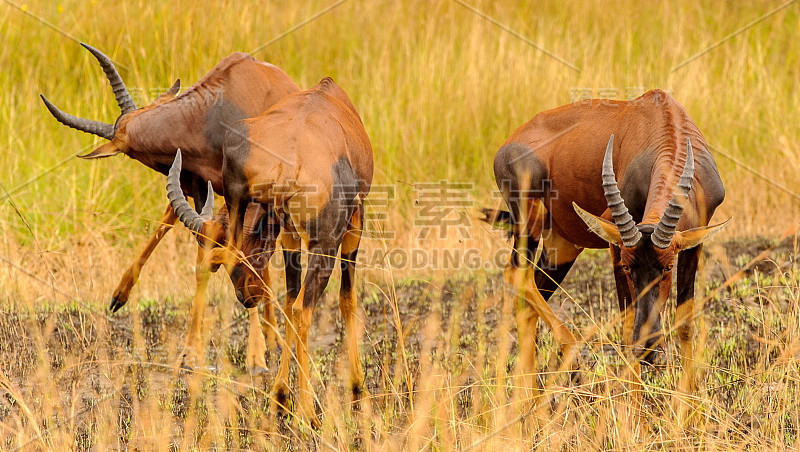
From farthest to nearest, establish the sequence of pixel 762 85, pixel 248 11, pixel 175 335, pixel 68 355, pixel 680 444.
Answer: pixel 762 85
pixel 248 11
pixel 175 335
pixel 68 355
pixel 680 444

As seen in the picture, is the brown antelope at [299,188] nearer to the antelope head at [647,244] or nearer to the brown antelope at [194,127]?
the brown antelope at [194,127]

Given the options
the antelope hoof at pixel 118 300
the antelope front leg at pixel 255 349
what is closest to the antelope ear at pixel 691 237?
the antelope front leg at pixel 255 349

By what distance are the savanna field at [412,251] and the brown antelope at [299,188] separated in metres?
0.39

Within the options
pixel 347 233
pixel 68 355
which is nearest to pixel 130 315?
pixel 68 355

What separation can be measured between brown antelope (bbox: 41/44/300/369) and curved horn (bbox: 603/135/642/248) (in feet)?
8.63

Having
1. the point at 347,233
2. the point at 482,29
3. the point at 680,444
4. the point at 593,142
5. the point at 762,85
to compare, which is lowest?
the point at 680,444

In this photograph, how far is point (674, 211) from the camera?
439cm

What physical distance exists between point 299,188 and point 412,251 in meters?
3.83

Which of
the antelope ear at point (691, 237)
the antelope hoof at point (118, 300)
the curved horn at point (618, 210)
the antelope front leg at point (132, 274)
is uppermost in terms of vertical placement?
the curved horn at point (618, 210)

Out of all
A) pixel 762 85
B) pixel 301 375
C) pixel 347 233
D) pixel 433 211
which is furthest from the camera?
pixel 762 85

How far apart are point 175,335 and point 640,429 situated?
3696mm

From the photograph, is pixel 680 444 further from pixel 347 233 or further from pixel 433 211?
pixel 433 211

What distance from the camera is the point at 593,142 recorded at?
5.59 metres

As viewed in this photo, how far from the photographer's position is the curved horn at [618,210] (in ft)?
14.7
